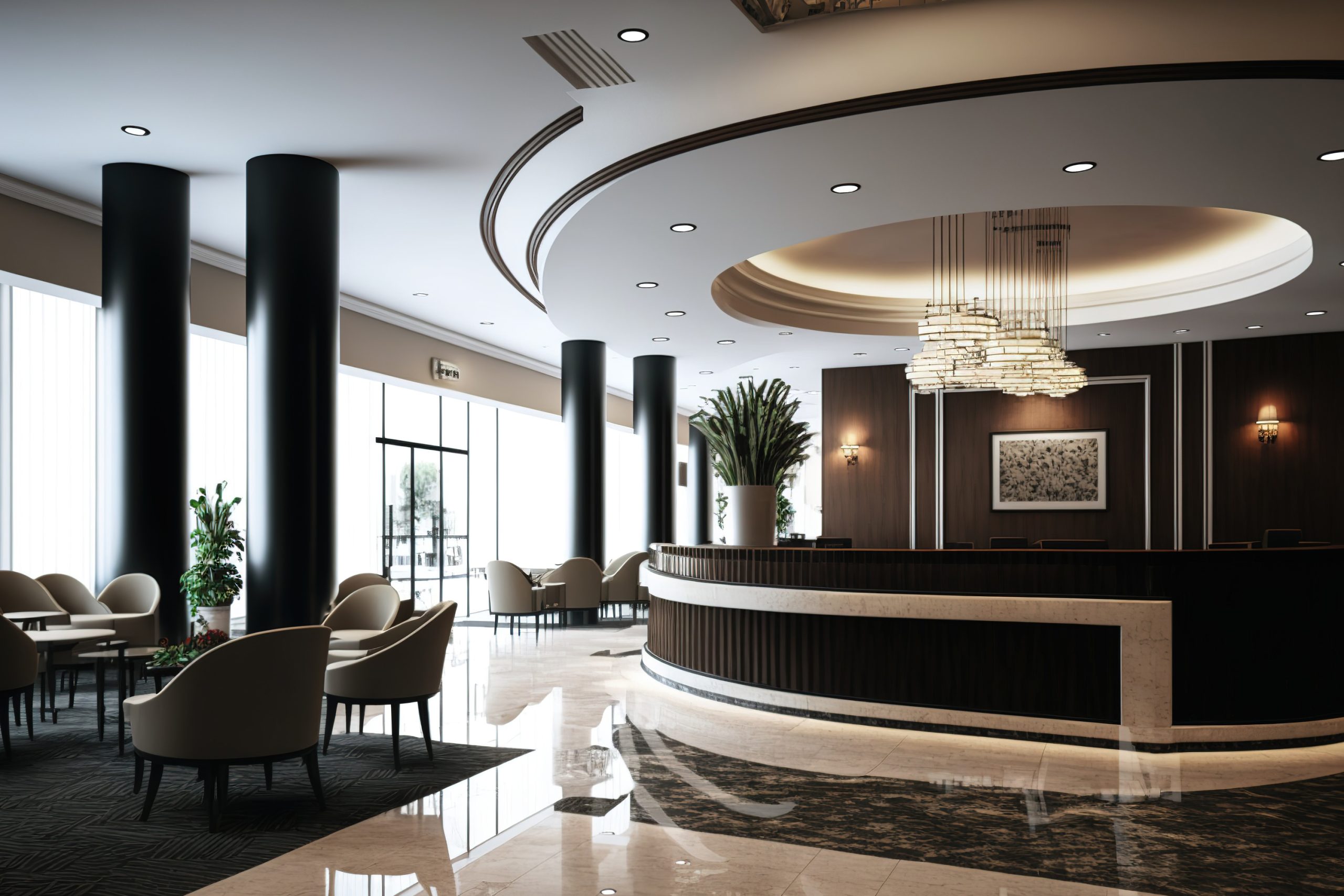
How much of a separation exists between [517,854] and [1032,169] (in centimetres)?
440

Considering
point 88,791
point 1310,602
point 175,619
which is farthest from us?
point 175,619

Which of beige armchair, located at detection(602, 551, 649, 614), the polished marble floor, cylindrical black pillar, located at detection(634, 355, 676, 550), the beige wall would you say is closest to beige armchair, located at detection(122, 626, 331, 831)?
the polished marble floor

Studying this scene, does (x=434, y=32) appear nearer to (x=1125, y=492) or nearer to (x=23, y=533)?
(x=23, y=533)

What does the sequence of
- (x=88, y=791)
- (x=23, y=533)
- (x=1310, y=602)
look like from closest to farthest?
(x=88, y=791), (x=1310, y=602), (x=23, y=533)

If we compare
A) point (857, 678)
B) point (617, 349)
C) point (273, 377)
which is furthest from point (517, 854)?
point (617, 349)

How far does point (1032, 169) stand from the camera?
531 centimetres

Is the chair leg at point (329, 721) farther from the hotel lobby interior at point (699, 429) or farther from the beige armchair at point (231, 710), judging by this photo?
the beige armchair at point (231, 710)

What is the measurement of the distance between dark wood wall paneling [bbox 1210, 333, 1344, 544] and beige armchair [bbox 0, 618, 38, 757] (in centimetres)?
1119

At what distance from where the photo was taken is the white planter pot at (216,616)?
24.7 feet

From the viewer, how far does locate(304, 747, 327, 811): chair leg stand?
14.2 feet

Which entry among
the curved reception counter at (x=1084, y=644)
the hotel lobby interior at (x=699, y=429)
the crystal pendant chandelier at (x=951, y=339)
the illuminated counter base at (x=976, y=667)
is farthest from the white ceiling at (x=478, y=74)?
the illuminated counter base at (x=976, y=667)

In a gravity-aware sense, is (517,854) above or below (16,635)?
below

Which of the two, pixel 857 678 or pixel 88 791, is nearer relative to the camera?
pixel 88 791

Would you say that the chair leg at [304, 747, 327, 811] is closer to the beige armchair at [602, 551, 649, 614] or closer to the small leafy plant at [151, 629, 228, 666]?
the small leafy plant at [151, 629, 228, 666]
